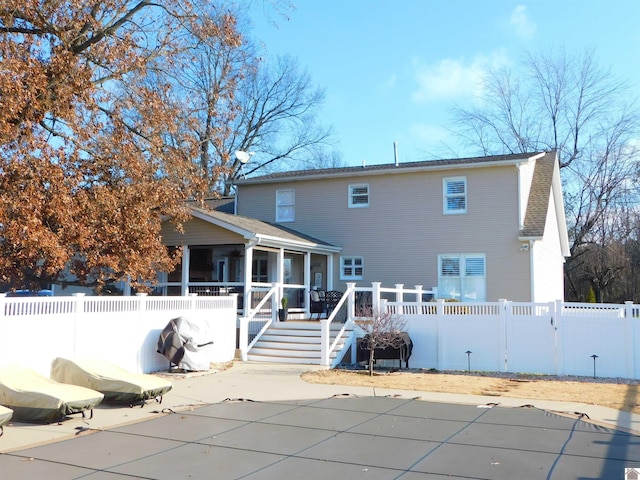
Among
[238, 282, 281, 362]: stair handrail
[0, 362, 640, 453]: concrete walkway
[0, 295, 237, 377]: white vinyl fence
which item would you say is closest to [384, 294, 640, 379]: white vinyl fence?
[0, 362, 640, 453]: concrete walkway

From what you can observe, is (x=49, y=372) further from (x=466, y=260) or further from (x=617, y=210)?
(x=617, y=210)

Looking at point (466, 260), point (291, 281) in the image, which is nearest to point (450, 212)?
point (466, 260)

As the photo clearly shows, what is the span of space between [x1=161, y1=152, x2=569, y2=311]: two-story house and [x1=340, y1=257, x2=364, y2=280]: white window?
34 millimetres

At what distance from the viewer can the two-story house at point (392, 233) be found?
1803 centimetres

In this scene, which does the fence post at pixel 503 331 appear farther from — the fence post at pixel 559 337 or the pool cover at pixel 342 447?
the pool cover at pixel 342 447

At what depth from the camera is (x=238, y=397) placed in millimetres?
9859

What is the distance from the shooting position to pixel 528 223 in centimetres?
1841

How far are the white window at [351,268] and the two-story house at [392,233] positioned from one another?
0.03 m

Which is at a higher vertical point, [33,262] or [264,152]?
[264,152]

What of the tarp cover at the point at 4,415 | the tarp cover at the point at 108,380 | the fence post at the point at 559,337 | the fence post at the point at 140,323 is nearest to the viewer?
the tarp cover at the point at 4,415

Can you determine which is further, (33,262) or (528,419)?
(33,262)

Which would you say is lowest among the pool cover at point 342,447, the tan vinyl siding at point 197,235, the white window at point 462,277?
the pool cover at point 342,447

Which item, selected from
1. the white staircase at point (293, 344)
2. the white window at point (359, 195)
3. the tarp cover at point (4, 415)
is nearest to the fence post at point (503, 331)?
the white staircase at point (293, 344)

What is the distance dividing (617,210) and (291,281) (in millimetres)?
23992
